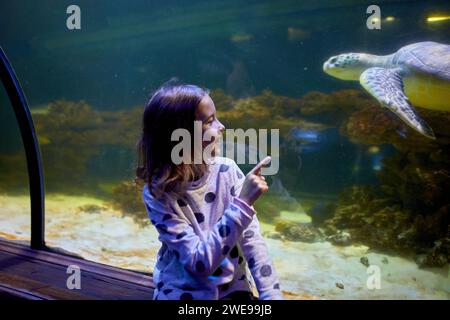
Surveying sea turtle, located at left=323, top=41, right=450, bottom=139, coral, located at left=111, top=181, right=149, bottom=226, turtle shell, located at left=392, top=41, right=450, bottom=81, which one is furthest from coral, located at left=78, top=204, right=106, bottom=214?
turtle shell, located at left=392, top=41, right=450, bottom=81

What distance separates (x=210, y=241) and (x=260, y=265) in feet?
0.77

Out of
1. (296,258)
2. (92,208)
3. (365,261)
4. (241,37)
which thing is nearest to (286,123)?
(296,258)

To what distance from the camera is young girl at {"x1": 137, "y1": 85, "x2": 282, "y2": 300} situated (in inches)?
37.5

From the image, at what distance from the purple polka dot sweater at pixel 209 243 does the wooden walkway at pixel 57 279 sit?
21.9 inches

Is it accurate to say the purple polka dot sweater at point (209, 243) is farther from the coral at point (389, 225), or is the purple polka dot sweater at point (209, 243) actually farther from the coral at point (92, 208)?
the coral at point (92, 208)

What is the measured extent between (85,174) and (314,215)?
4.75 metres

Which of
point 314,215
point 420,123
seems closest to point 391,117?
point 420,123

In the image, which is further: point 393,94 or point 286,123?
point 286,123

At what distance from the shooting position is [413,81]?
9.45ft

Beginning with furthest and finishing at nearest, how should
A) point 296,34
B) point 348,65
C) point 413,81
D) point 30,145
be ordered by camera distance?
1. point 296,34
2. point 348,65
3. point 413,81
4. point 30,145

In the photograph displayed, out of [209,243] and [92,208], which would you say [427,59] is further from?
[92,208]

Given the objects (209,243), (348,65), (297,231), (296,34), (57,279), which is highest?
(296,34)

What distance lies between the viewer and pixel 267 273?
1.04m

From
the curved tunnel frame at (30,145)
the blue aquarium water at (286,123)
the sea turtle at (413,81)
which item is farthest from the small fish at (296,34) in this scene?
the curved tunnel frame at (30,145)
